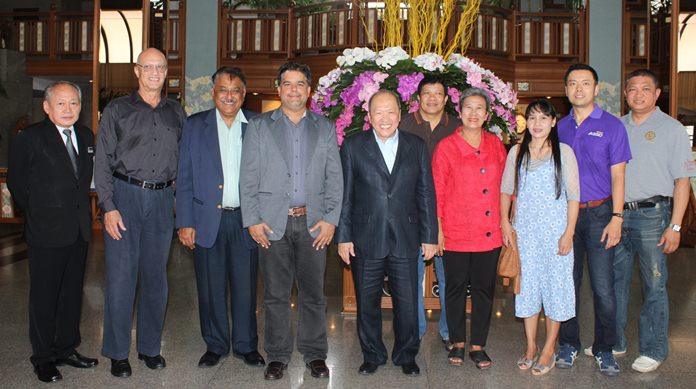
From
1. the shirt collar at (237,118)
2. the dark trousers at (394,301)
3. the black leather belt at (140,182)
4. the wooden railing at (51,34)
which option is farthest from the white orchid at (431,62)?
the wooden railing at (51,34)

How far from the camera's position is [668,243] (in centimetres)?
335

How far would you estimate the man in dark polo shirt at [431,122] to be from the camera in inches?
144

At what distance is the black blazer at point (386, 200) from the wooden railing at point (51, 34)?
9.95 metres

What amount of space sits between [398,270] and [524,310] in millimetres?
668

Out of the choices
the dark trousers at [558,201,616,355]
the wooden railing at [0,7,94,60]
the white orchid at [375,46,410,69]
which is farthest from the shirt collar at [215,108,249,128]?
the wooden railing at [0,7,94,60]

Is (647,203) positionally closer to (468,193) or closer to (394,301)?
(468,193)

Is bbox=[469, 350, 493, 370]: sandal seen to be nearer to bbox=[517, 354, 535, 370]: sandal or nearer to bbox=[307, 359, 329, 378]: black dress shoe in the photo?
bbox=[517, 354, 535, 370]: sandal

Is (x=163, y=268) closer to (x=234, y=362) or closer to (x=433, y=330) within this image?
(x=234, y=362)

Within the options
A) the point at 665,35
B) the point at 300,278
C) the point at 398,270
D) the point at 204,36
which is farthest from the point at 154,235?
the point at 204,36

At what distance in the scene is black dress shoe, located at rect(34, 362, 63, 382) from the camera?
123 inches

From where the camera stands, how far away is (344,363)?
3455mm

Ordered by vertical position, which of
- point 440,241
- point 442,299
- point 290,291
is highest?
point 440,241

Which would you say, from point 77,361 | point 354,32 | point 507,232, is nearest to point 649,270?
point 507,232

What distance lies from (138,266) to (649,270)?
8.43 feet
